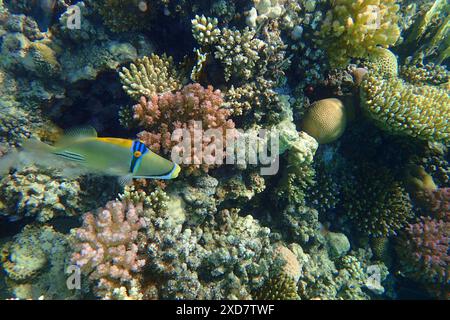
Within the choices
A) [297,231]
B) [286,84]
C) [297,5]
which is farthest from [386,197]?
[297,5]

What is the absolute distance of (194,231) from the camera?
410cm

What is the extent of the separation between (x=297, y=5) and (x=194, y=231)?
416cm

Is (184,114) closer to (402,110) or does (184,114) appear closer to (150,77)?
(150,77)

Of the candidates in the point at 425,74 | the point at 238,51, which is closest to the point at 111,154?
the point at 238,51

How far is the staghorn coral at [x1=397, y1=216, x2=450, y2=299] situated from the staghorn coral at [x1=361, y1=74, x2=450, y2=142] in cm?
197

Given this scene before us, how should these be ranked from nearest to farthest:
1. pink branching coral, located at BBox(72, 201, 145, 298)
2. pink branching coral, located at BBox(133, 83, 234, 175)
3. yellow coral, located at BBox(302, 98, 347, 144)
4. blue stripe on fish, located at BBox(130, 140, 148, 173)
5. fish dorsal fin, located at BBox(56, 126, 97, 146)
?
blue stripe on fish, located at BBox(130, 140, 148, 173), fish dorsal fin, located at BBox(56, 126, 97, 146), pink branching coral, located at BBox(72, 201, 145, 298), pink branching coral, located at BBox(133, 83, 234, 175), yellow coral, located at BBox(302, 98, 347, 144)

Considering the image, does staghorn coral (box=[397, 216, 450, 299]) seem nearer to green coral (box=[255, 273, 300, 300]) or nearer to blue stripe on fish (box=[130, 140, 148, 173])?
green coral (box=[255, 273, 300, 300])

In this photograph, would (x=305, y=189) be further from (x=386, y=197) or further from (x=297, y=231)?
(x=386, y=197)

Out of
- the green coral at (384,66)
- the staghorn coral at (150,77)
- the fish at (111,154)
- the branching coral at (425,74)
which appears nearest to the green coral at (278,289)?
the fish at (111,154)

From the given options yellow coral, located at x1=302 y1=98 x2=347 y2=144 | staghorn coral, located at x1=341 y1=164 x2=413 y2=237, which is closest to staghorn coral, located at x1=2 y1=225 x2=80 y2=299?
yellow coral, located at x1=302 y1=98 x2=347 y2=144

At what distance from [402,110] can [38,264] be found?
6189mm

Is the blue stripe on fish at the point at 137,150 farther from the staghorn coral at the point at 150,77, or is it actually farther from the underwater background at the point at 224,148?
the staghorn coral at the point at 150,77

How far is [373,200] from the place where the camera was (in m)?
5.69

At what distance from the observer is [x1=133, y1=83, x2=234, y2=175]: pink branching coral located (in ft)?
12.7
